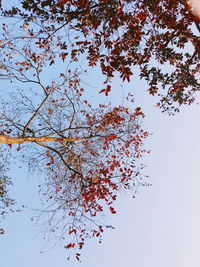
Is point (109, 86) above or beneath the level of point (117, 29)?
beneath

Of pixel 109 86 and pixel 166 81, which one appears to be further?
pixel 166 81

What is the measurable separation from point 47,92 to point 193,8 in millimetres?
5768

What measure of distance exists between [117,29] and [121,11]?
37 cm

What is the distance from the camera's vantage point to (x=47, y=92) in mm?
8117

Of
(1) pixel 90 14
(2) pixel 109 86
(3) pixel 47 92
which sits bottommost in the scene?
(2) pixel 109 86

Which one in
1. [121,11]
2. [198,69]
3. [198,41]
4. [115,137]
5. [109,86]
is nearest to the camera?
[109,86]

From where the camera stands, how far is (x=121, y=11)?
174 inches

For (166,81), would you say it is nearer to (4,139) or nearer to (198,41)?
(198,41)

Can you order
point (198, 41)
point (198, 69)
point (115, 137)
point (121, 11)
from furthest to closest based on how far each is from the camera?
1. point (115, 137)
2. point (198, 69)
3. point (198, 41)
4. point (121, 11)

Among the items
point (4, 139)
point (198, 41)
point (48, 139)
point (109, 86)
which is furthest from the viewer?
point (48, 139)

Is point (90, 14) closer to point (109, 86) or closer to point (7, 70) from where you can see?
point (109, 86)

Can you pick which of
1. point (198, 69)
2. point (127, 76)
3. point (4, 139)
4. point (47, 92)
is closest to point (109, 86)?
point (127, 76)

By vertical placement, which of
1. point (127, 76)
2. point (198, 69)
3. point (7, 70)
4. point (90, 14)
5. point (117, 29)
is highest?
point (7, 70)

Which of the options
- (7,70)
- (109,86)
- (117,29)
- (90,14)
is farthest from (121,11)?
Answer: (7,70)
